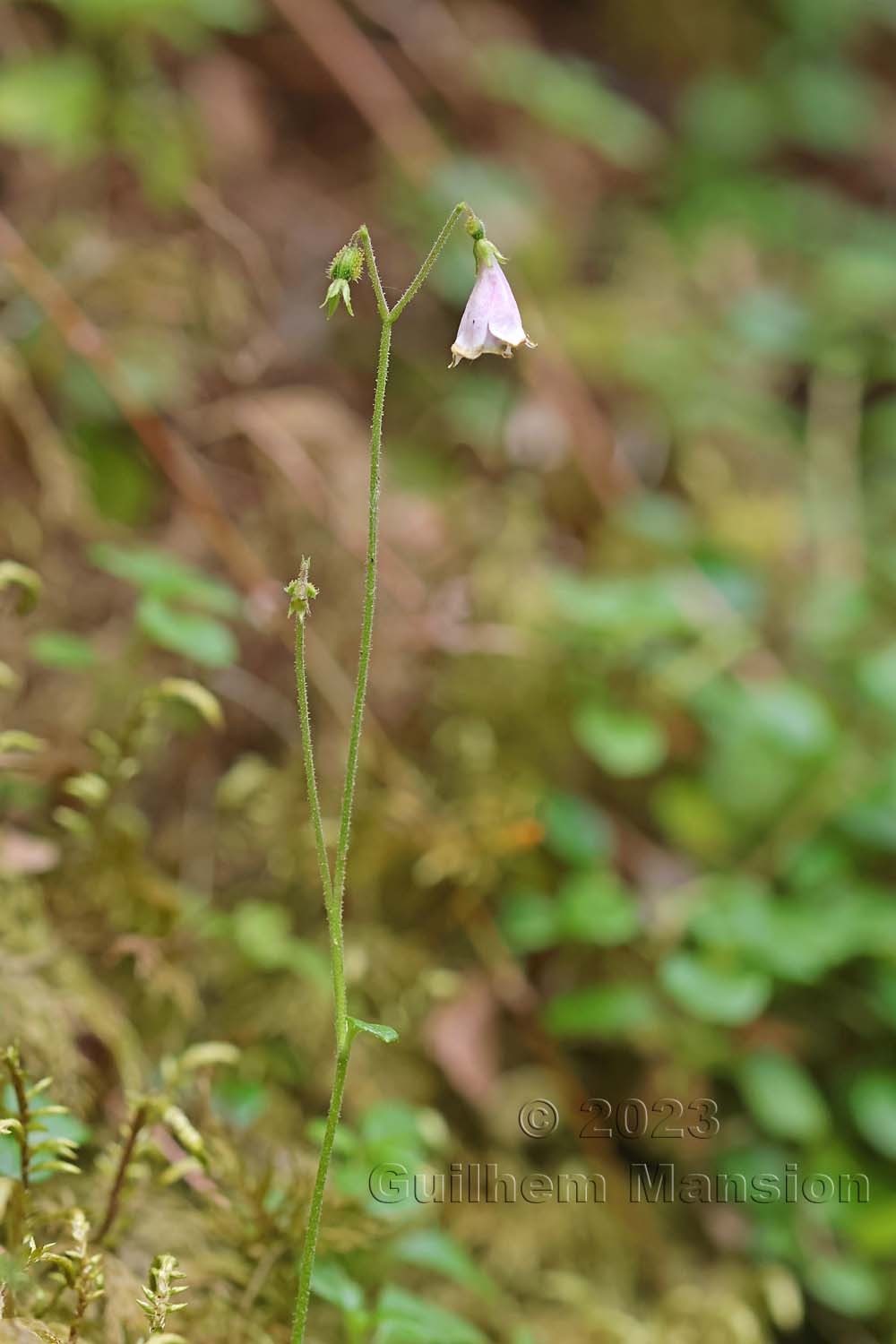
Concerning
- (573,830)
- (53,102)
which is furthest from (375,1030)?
(53,102)

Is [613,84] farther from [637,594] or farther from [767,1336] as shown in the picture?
[767,1336]

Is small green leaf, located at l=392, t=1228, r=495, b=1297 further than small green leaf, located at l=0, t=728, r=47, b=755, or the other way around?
small green leaf, located at l=0, t=728, r=47, b=755

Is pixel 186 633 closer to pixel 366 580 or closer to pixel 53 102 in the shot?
pixel 366 580

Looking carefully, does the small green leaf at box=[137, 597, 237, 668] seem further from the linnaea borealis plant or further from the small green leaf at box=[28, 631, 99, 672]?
the linnaea borealis plant

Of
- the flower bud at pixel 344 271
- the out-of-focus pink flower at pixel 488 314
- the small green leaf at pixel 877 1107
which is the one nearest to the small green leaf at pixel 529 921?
the small green leaf at pixel 877 1107

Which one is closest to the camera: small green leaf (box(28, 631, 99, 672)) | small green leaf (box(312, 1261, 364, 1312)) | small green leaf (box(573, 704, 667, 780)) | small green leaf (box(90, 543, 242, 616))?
small green leaf (box(312, 1261, 364, 1312))

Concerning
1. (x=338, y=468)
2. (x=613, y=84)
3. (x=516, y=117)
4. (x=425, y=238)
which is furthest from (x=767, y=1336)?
(x=613, y=84)

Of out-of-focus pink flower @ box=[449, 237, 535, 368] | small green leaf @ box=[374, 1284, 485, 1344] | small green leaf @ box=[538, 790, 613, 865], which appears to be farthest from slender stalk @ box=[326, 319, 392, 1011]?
small green leaf @ box=[538, 790, 613, 865]
